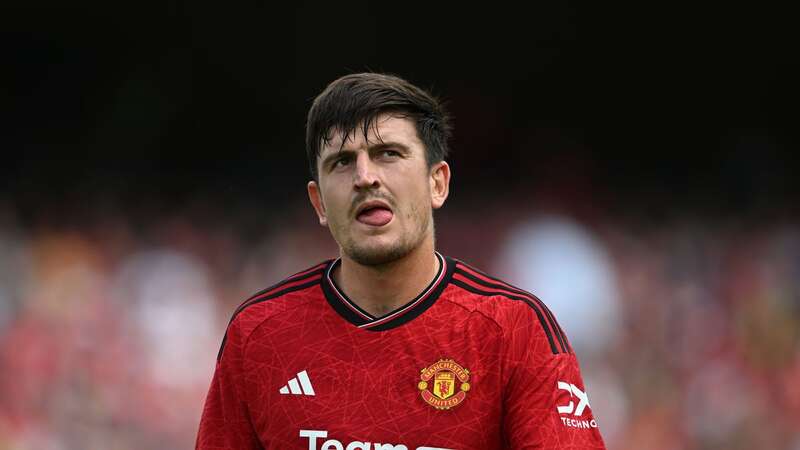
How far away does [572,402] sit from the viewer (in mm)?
2695

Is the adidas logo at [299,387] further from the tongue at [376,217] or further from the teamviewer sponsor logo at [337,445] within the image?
the tongue at [376,217]

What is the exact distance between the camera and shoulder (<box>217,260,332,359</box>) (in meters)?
2.96

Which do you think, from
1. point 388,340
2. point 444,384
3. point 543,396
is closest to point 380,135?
point 388,340

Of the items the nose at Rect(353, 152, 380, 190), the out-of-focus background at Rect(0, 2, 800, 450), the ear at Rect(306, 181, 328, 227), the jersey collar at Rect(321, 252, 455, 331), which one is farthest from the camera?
the out-of-focus background at Rect(0, 2, 800, 450)

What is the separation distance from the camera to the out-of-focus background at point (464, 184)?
7.11 metres

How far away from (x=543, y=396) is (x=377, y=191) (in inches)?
26.8

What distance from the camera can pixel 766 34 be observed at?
24.4 ft

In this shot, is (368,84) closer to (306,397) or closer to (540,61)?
(306,397)

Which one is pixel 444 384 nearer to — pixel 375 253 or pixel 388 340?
pixel 388 340

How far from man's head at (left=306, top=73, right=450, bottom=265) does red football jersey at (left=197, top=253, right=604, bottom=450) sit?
0.63ft

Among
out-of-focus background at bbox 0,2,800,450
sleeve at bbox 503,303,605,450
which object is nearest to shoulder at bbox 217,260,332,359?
sleeve at bbox 503,303,605,450

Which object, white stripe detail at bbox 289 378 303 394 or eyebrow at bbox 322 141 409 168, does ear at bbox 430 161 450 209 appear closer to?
eyebrow at bbox 322 141 409 168

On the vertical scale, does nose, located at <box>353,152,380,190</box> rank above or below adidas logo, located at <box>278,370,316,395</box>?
above

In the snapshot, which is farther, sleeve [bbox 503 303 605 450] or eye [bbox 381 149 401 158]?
eye [bbox 381 149 401 158]
